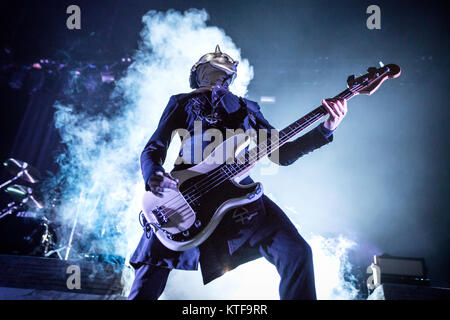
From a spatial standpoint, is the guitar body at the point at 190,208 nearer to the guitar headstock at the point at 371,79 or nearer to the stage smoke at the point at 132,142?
the guitar headstock at the point at 371,79

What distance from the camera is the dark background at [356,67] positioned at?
773cm

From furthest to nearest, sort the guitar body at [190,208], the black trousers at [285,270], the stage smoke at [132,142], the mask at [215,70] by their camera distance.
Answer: the stage smoke at [132,142] → the mask at [215,70] → the guitar body at [190,208] → the black trousers at [285,270]

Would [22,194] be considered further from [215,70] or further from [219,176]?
[219,176]

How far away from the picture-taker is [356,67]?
8.79 meters

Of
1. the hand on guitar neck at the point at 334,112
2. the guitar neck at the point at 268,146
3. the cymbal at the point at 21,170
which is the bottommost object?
the guitar neck at the point at 268,146

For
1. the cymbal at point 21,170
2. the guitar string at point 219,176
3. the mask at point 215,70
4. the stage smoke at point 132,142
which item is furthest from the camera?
the cymbal at point 21,170

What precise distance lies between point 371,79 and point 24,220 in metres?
10.9

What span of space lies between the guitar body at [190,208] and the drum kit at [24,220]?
7.10m

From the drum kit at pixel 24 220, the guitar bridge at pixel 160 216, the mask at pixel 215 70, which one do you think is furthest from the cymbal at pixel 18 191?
the guitar bridge at pixel 160 216

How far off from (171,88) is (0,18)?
594 cm

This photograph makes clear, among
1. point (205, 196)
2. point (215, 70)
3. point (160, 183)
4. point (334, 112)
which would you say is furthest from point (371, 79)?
point (160, 183)

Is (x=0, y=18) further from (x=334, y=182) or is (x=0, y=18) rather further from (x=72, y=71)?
(x=334, y=182)
